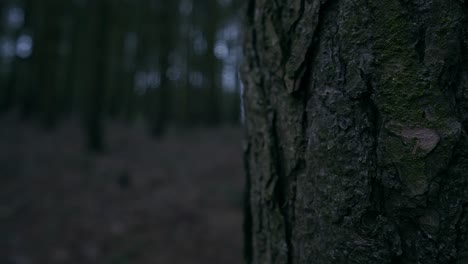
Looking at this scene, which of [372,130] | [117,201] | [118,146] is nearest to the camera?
[372,130]

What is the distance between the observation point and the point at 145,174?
10133mm

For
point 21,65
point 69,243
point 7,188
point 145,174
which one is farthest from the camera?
point 21,65

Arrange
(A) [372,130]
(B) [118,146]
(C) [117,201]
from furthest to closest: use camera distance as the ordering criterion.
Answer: (B) [118,146] < (C) [117,201] < (A) [372,130]

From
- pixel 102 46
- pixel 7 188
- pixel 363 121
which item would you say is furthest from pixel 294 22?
pixel 102 46

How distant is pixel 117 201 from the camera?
8109mm

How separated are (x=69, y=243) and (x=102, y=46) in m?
7.03

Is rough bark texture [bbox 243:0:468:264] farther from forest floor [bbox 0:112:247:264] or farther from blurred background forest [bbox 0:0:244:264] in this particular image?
forest floor [bbox 0:112:247:264]

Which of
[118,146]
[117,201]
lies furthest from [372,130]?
[118,146]

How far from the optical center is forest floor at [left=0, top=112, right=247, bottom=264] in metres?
6.01

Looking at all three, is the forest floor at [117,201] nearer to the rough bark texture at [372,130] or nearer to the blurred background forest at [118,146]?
the blurred background forest at [118,146]

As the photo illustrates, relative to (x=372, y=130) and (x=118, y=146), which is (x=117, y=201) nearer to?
(x=118, y=146)

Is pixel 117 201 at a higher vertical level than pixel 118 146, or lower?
lower

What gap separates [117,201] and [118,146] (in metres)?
4.89

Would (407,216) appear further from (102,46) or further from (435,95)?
(102,46)
